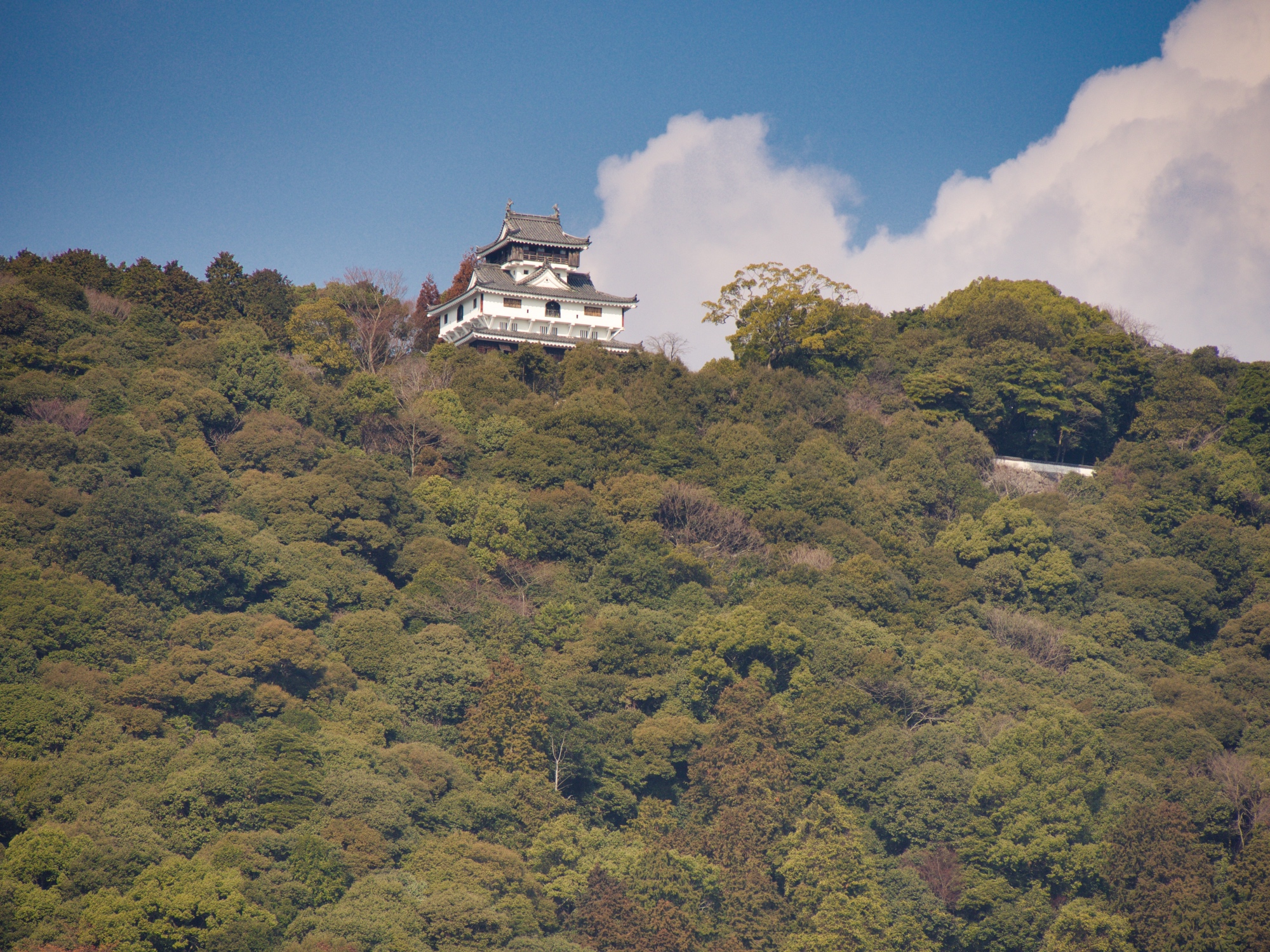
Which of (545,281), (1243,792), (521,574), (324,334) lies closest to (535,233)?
(545,281)

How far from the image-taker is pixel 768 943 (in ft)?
114

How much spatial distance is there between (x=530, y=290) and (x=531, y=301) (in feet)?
1.54

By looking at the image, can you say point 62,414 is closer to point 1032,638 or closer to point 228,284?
point 228,284

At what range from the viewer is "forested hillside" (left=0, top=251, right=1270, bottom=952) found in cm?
3191

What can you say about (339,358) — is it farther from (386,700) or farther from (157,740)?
(157,740)

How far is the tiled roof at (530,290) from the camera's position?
57.5 metres

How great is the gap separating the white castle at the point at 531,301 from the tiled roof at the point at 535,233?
0.09 ft

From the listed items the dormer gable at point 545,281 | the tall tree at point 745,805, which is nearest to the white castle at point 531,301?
the dormer gable at point 545,281

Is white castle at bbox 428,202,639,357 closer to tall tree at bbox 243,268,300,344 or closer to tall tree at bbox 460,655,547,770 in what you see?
tall tree at bbox 243,268,300,344

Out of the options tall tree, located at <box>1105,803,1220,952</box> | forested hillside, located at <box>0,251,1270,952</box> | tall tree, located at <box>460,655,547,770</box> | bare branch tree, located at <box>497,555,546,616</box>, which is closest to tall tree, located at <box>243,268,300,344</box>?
forested hillside, located at <box>0,251,1270,952</box>

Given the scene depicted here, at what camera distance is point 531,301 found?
5838 cm

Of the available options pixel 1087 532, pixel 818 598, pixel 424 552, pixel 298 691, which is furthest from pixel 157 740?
pixel 1087 532

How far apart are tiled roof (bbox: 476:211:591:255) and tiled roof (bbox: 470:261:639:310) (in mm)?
1398

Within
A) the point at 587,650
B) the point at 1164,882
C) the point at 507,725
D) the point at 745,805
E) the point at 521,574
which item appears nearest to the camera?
the point at 1164,882
